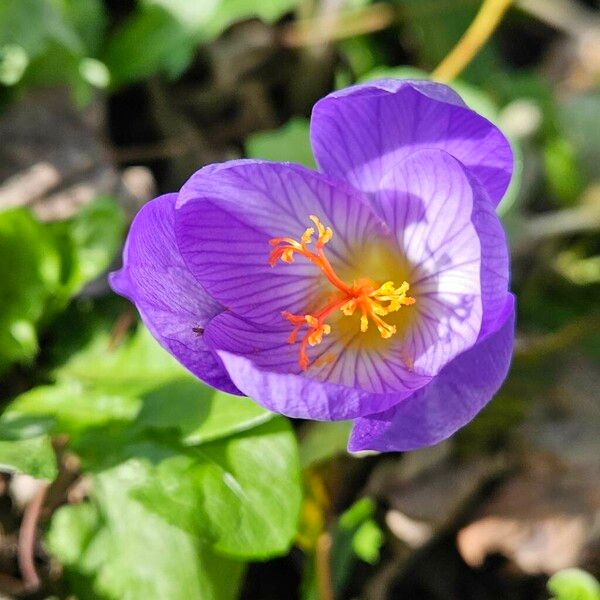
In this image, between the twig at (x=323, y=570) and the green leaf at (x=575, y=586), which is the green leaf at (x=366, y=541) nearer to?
the twig at (x=323, y=570)

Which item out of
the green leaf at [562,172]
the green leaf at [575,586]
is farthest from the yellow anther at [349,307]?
the green leaf at [562,172]

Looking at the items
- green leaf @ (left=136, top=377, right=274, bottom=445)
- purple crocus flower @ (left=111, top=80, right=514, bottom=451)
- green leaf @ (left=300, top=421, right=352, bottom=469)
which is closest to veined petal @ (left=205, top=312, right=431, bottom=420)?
purple crocus flower @ (left=111, top=80, right=514, bottom=451)

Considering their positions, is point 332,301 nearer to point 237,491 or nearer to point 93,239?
point 237,491

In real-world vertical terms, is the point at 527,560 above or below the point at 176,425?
below

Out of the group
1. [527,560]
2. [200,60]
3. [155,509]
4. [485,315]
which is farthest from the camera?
[200,60]

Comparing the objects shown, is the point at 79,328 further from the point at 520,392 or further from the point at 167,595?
the point at 520,392

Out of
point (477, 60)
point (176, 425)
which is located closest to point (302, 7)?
point (477, 60)
